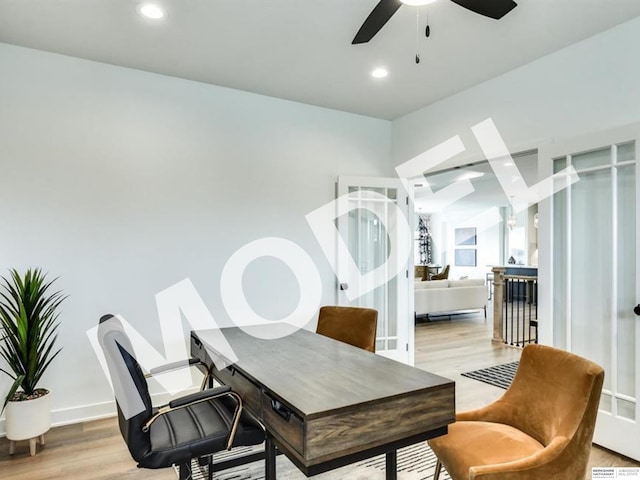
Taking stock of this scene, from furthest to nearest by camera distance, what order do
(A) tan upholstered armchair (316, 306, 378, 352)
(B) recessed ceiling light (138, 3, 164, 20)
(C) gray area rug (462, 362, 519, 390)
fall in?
(C) gray area rug (462, 362, 519, 390)
(A) tan upholstered armchair (316, 306, 378, 352)
(B) recessed ceiling light (138, 3, 164, 20)

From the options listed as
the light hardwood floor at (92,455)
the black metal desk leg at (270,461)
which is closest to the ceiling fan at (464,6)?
the black metal desk leg at (270,461)

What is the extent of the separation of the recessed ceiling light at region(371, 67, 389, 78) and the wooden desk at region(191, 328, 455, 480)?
245 centimetres

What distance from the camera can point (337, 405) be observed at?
1479mm

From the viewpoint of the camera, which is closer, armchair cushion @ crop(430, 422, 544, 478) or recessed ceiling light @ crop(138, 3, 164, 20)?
armchair cushion @ crop(430, 422, 544, 478)

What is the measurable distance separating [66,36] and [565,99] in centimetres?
373

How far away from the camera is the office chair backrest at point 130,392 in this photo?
169cm

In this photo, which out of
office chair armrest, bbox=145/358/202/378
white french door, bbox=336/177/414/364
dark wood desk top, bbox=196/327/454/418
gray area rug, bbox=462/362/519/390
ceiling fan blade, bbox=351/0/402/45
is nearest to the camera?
dark wood desk top, bbox=196/327/454/418

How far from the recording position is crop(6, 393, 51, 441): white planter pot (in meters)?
2.64

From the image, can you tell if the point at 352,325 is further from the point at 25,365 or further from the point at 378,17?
the point at 25,365

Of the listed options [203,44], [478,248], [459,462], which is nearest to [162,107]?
[203,44]

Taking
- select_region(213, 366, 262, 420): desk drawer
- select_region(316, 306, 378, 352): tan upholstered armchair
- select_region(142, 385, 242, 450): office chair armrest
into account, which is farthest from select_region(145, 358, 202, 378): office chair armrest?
select_region(316, 306, 378, 352): tan upholstered armchair

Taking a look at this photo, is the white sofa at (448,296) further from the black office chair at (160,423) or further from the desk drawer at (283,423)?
the desk drawer at (283,423)

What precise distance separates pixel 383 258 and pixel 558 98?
2298mm

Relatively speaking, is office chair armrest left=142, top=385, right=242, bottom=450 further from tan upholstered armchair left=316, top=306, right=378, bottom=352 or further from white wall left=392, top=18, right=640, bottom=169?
white wall left=392, top=18, right=640, bottom=169
